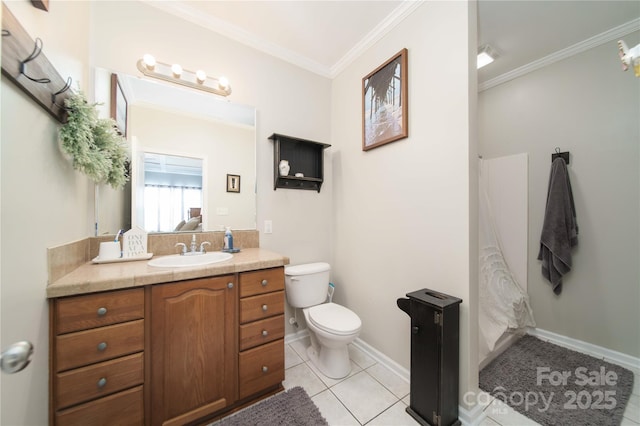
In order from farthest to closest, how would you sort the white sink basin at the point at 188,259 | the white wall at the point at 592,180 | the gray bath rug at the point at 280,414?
the white wall at the point at 592,180
the white sink basin at the point at 188,259
the gray bath rug at the point at 280,414

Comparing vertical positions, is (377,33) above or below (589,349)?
above

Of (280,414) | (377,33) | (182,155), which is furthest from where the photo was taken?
(377,33)

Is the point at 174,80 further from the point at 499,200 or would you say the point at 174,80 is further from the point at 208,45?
the point at 499,200

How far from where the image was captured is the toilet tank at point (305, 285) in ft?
6.20

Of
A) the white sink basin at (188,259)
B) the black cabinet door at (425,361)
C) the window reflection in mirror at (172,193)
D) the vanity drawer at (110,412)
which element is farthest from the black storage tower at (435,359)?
the window reflection in mirror at (172,193)

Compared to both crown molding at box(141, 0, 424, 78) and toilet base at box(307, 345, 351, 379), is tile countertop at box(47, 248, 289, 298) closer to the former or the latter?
toilet base at box(307, 345, 351, 379)

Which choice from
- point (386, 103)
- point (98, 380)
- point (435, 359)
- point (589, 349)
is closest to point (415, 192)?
point (386, 103)

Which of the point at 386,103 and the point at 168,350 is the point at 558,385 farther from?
the point at 168,350

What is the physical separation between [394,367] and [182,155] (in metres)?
2.31

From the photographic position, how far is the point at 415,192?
161cm

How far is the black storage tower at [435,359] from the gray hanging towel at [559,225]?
1.51 metres

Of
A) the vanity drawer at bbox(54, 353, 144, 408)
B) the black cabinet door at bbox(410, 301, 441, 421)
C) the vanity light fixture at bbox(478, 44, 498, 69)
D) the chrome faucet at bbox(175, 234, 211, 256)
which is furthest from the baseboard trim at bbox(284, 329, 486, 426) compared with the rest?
the vanity light fixture at bbox(478, 44, 498, 69)

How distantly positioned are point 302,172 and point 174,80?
1230 millimetres

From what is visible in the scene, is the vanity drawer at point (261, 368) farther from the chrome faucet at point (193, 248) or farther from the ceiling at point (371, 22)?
the ceiling at point (371, 22)
